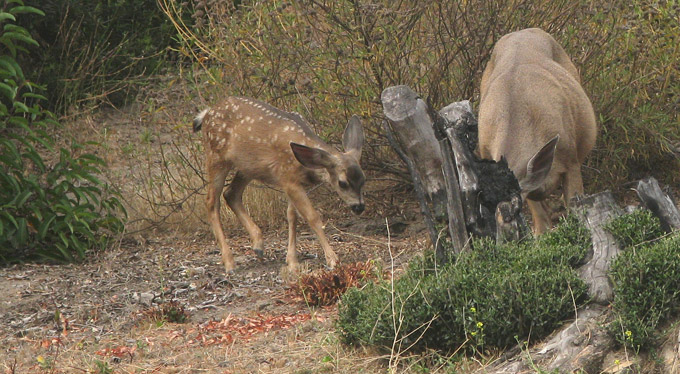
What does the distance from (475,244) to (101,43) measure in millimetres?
9475

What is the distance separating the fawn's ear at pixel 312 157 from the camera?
8.82 metres

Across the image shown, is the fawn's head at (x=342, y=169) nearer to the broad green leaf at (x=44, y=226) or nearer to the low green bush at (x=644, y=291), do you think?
the broad green leaf at (x=44, y=226)

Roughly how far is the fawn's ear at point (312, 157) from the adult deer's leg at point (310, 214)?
0.43 metres

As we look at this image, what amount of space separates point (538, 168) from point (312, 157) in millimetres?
2294

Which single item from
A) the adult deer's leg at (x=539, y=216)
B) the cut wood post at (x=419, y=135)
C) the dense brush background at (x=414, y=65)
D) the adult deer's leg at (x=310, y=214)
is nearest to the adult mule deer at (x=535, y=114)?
the adult deer's leg at (x=539, y=216)

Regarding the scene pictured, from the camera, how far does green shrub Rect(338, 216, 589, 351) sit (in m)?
6.04

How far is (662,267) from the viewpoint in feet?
19.3

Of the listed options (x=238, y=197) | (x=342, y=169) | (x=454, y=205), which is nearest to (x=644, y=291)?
(x=454, y=205)

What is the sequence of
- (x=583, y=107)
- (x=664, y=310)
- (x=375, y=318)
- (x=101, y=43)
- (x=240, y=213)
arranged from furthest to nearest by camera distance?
(x=101, y=43) → (x=240, y=213) → (x=583, y=107) → (x=375, y=318) → (x=664, y=310)

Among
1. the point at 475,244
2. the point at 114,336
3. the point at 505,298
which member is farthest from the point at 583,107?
the point at 114,336

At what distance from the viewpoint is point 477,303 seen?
612 centimetres

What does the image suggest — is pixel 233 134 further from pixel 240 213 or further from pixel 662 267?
pixel 662 267

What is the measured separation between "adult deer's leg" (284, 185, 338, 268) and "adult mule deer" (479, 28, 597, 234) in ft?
5.09

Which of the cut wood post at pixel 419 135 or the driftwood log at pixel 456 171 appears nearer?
the driftwood log at pixel 456 171
